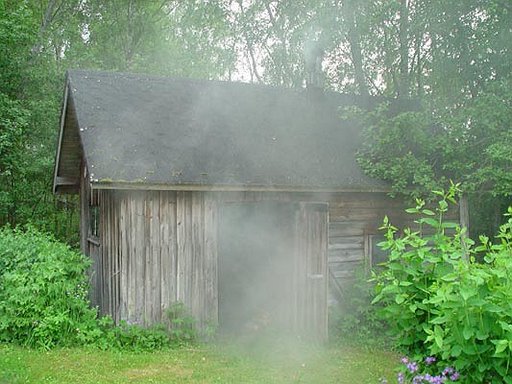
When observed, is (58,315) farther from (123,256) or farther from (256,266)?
(256,266)

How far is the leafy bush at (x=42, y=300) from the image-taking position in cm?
697

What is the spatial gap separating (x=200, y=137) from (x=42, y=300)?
3314 mm

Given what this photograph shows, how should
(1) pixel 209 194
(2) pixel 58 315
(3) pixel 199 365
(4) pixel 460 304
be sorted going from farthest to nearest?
(1) pixel 209 194 < (2) pixel 58 315 < (3) pixel 199 365 < (4) pixel 460 304

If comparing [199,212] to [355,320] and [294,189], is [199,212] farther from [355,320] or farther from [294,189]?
[355,320]

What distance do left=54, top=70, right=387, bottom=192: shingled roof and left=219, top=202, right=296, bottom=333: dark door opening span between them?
925mm

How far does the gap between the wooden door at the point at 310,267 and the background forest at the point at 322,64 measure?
1413 millimetres

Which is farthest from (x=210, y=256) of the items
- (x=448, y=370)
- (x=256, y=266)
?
(x=448, y=370)

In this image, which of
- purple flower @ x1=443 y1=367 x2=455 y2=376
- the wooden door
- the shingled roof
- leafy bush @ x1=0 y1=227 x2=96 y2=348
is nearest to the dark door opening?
the wooden door

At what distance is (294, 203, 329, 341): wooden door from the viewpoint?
8.26 metres

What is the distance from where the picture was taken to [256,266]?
1094 cm

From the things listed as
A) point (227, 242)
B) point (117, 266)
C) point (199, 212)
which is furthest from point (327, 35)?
point (117, 266)

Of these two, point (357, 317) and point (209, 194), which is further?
point (357, 317)

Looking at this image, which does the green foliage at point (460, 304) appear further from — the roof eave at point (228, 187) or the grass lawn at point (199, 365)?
the roof eave at point (228, 187)

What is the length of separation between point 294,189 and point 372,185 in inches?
60.5
